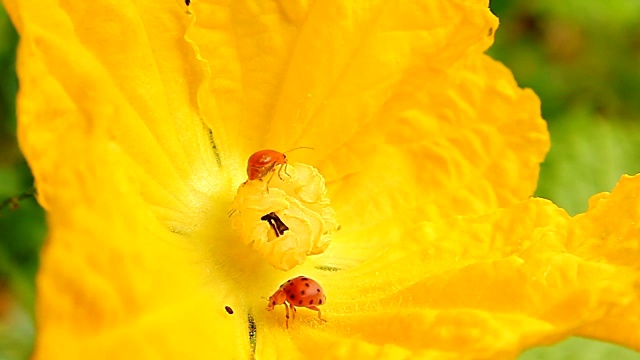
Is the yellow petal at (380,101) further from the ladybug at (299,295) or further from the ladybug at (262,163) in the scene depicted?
the ladybug at (299,295)

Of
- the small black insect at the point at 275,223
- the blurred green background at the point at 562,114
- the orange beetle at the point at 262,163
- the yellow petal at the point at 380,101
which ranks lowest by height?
the small black insect at the point at 275,223

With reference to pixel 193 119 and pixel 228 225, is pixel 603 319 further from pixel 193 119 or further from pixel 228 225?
pixel 193 119

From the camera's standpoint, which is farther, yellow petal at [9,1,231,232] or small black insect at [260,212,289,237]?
small black insect at [260,212,289,237]

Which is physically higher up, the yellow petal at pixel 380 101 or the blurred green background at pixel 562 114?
the blurred green background at pixel 562 114

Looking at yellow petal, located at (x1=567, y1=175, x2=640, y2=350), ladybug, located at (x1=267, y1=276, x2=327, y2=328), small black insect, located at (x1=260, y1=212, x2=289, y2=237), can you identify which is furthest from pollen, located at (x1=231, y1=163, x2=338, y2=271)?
yellow petal, located at (x1=567, y1=175, x2=640, y2=350)

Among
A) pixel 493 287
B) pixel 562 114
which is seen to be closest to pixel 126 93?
pixel 493 287

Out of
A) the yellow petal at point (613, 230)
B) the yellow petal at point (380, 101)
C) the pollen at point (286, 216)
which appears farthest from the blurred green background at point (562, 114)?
the pollen at point (286, 216)

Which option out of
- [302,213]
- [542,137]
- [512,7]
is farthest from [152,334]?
[512,7]

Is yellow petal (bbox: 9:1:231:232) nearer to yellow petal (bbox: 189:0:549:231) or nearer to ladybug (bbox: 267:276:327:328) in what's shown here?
yellow petal (bbox: 189:0:549:231)
